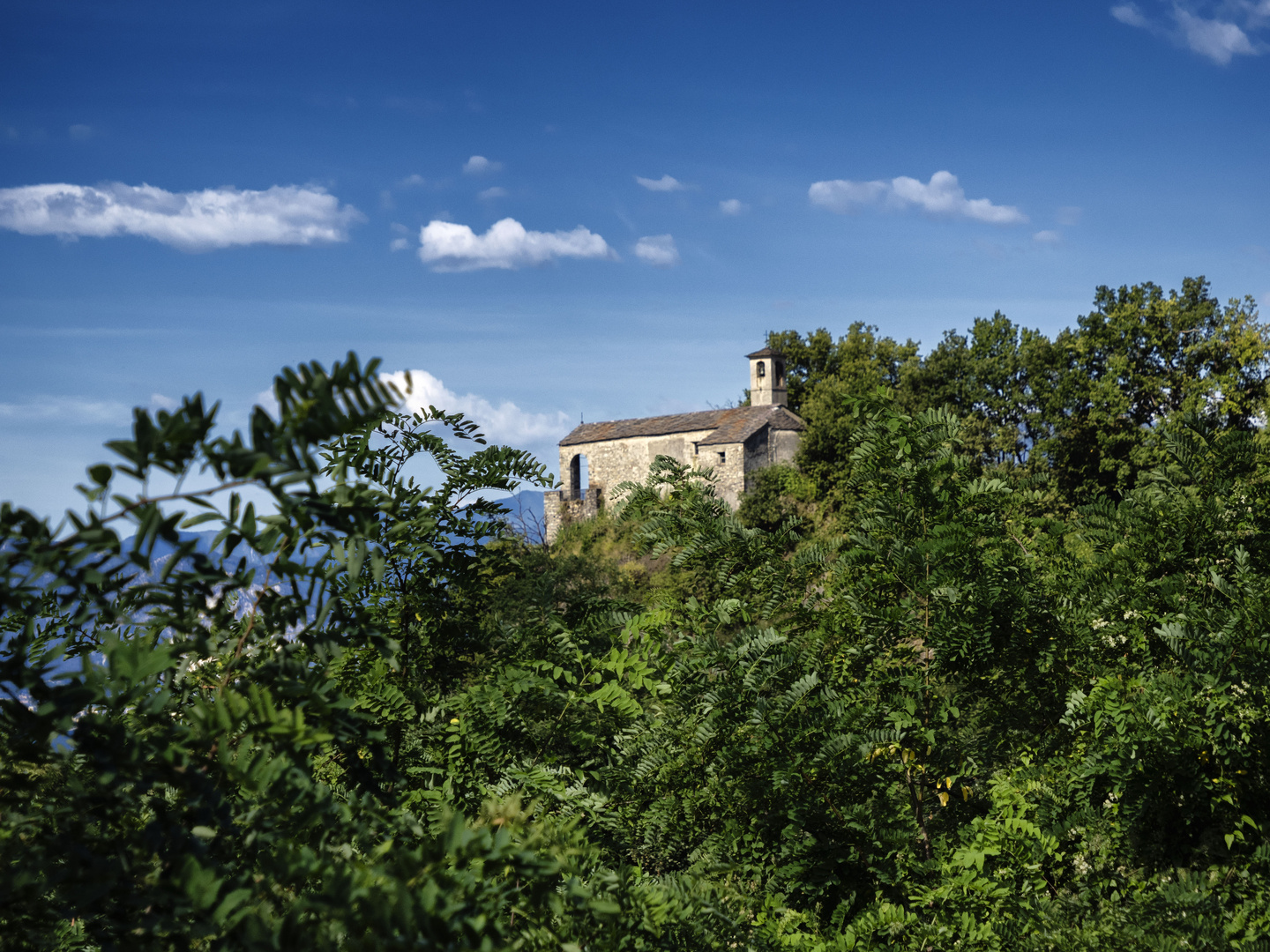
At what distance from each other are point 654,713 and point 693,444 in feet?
130

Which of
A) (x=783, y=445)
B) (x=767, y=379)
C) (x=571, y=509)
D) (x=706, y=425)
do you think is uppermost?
(x=767, y=379)

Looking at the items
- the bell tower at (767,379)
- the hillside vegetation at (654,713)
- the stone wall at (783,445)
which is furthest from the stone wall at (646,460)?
the hillside vegetation at (654,713)

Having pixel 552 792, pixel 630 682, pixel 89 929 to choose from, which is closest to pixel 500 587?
pixel 630 682

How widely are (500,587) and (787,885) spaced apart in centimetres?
198

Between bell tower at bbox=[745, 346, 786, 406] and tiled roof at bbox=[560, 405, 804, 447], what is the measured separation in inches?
25.7

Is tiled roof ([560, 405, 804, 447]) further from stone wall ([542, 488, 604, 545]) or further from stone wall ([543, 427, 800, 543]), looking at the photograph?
stone wall ([542, 488, 604, 545])

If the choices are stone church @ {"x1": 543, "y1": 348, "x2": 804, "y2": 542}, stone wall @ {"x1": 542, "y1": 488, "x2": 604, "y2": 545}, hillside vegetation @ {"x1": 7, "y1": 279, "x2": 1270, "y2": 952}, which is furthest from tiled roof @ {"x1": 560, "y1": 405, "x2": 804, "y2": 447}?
hillside vegetation @ {"x1": 7, "y1": 279, "x2": 1270, "y2": 952}

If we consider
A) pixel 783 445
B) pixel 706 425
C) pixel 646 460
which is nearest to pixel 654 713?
pixel 783 445

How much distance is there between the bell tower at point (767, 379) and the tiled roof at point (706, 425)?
2.14 ft

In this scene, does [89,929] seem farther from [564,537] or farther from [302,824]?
[564,537]

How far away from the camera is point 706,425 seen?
43.6 m

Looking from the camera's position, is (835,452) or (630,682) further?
(835,452)

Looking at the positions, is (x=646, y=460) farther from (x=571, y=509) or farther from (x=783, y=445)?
(x=783, y=445)

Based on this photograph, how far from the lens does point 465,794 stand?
3.42m
